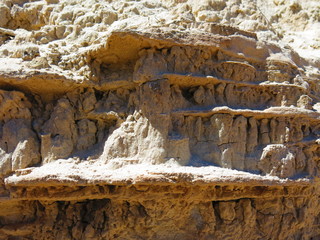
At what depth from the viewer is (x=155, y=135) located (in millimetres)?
3975

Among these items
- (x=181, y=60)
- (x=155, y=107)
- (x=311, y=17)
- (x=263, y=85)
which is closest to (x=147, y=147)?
(x=155, y=107)

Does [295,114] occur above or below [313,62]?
below

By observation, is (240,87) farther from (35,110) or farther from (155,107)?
(35,110)

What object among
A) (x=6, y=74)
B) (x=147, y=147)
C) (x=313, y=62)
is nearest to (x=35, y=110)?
(x=6, y=74)

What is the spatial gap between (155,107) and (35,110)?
1.63m

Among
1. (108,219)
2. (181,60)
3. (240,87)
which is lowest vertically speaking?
(108,219)

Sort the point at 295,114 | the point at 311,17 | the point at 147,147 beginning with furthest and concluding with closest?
the point at 311,17
the point at 295,114
the point at 147,147

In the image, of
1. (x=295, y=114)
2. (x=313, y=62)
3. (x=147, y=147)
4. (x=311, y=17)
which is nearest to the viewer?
(x=147, y=147)

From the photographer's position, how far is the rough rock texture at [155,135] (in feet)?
12.8

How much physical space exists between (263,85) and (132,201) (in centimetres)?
232

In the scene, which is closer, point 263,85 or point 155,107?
point 155,107

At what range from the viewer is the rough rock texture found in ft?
12.8

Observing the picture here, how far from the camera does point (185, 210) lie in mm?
4059

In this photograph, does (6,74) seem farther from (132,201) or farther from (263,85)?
(263,85)
